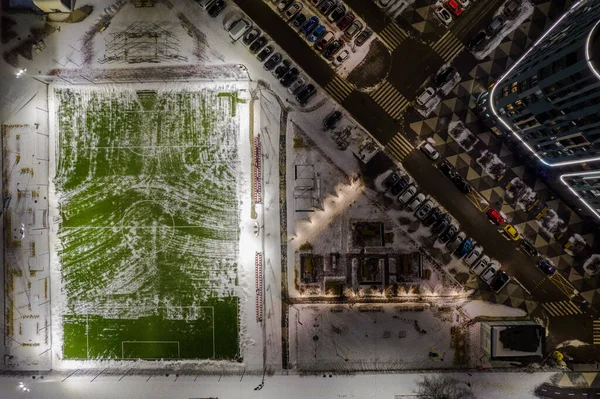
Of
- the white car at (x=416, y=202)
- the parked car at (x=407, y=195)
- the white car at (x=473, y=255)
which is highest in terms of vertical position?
the parked car at (x=407, y=195)

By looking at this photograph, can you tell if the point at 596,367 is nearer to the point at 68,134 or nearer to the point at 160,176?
the point at 160,176

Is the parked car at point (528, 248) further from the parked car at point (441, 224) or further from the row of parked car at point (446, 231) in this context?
the parked car at point (441, 224)

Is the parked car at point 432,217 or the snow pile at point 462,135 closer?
the parked car at point 432,217

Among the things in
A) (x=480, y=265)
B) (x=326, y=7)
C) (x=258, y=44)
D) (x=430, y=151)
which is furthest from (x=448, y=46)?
(x=480, y=265)

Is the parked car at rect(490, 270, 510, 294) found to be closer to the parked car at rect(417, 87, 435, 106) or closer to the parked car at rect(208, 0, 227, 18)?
the parked car at rect(417, 87, 435, 106)

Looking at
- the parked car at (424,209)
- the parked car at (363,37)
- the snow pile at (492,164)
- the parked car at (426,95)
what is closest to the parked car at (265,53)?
the parked car at (363,37)

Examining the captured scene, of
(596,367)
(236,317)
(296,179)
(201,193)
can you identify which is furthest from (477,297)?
(201,193)

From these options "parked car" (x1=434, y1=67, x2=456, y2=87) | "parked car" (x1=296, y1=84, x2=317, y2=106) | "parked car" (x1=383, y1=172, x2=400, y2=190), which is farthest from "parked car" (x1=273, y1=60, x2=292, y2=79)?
"parked car" (x1=434, y1=67, x2=456, y2=87)
